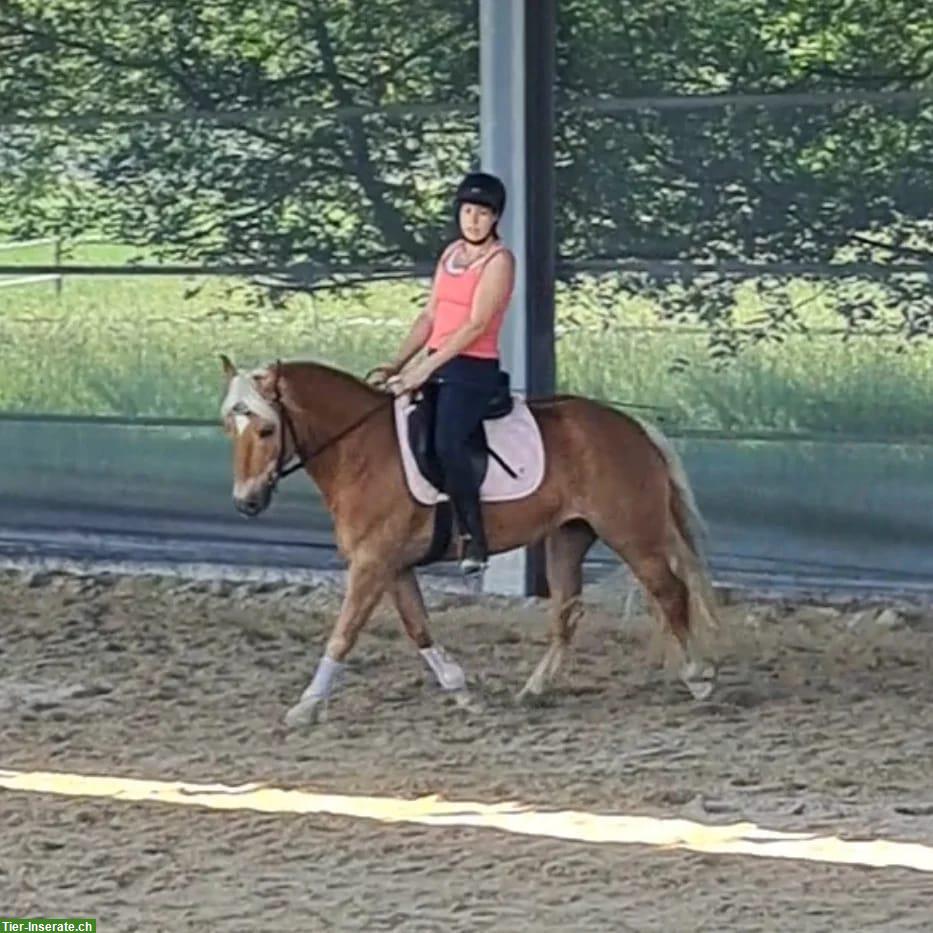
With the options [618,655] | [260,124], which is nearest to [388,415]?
[618,655]

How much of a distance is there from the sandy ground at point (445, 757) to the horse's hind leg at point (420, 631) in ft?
0.32

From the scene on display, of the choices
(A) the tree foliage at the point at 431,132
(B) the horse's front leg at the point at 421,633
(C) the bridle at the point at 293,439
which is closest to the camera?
(C) the bridle at the point at 293,439

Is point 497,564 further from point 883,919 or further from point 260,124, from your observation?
point 883,919

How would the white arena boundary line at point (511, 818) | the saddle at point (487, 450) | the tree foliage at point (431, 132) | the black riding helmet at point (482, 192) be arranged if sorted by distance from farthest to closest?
the tree foliage at point (431, 132) → the saddle at point (487, 450) → the black riding helmet at point (482, 192) → the white arena boundary line at point (511, 818)

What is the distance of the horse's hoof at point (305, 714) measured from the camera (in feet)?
23.4

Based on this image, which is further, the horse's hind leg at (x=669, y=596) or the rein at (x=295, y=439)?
the horse's hind leg at (x=669, y=596)

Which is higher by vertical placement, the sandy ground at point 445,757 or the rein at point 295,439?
the rein at point 295,439

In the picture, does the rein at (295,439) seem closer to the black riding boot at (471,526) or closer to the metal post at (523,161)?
the black riding boot at (471,526)

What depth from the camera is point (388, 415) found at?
7281 mm

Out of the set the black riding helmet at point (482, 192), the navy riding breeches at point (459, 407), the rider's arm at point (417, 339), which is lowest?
the navy riding breeches at point (459, 407)

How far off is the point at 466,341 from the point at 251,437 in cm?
67

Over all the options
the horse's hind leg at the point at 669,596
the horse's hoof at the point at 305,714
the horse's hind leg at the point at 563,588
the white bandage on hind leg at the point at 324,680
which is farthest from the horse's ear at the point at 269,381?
the horse's hind leg at the point at 669,596

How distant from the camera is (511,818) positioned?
595cm

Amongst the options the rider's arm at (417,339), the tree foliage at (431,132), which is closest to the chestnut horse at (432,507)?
the rider's arm at (417,339)
